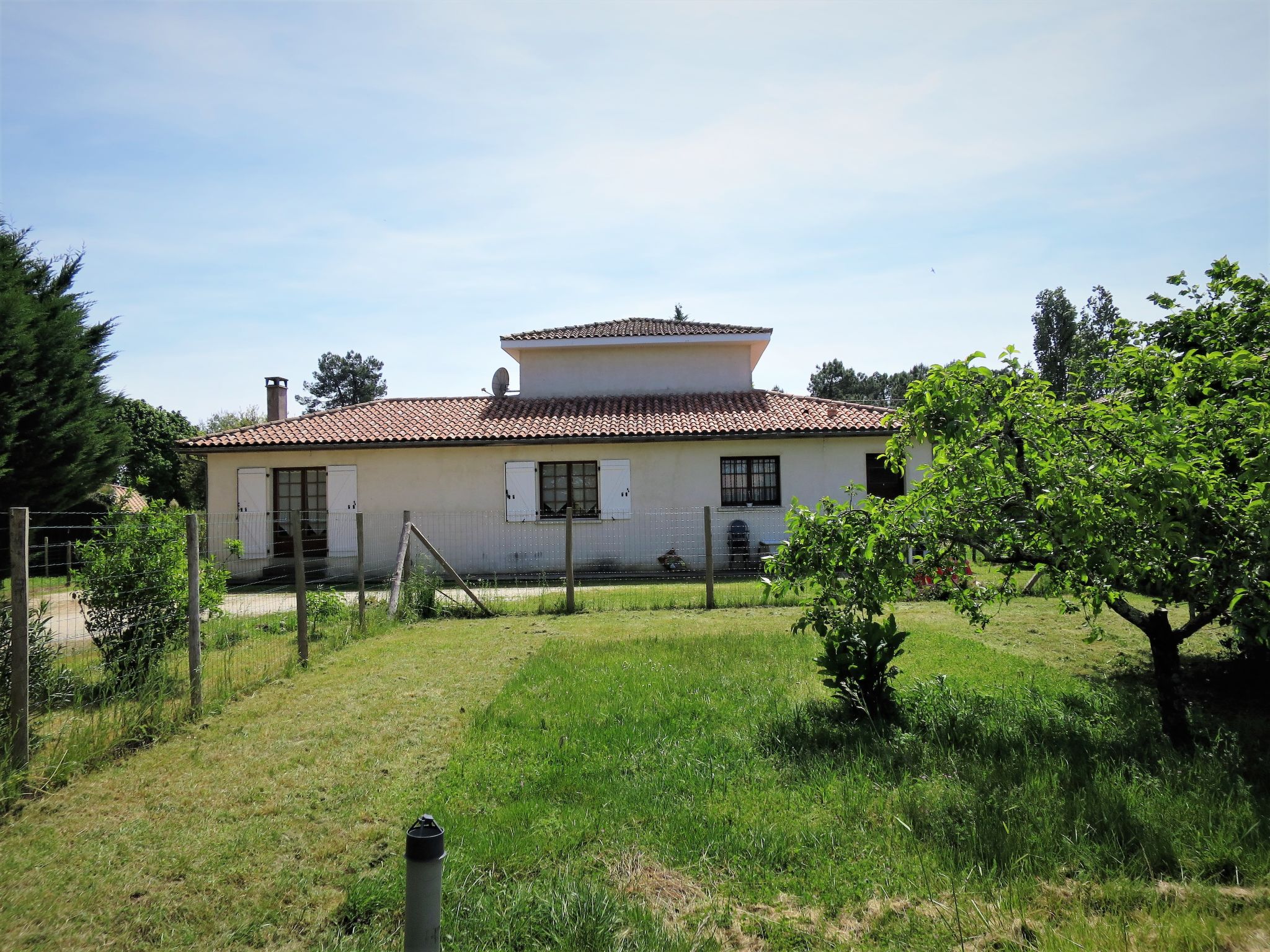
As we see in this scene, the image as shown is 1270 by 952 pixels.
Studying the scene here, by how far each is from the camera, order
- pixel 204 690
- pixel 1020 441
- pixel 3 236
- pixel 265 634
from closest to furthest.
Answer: pixel 1020 441, pixel 204 690, pixel 265 634, pixel 3 236

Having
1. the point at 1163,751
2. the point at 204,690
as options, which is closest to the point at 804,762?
the point at 1163,751

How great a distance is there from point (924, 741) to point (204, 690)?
5.84m

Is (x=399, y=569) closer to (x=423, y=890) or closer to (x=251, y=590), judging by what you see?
(x=251, y=590)

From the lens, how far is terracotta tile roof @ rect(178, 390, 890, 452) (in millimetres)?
17844

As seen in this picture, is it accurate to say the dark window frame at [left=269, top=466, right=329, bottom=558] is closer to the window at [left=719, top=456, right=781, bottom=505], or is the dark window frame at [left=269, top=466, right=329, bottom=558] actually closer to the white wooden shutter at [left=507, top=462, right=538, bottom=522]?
the white wooden shutter at [left=507, top=462, right=538, bottom=522]

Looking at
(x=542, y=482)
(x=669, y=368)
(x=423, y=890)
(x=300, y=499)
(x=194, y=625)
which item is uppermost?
(x=669, y=368)

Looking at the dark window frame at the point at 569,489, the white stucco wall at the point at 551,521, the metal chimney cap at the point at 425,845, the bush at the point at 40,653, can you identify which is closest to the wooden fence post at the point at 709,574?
the white stucco wall at the point at 551,521

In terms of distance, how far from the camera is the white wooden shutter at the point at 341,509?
1789 cm

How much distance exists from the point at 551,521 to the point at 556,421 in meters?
2.84

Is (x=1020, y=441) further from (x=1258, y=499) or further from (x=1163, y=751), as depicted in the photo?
(x=1163, y=751)

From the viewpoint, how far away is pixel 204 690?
6609mm

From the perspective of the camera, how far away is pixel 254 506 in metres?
17.9

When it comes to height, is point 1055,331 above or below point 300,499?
above

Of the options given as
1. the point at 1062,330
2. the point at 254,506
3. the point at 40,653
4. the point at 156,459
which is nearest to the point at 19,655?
the point at 40,653
